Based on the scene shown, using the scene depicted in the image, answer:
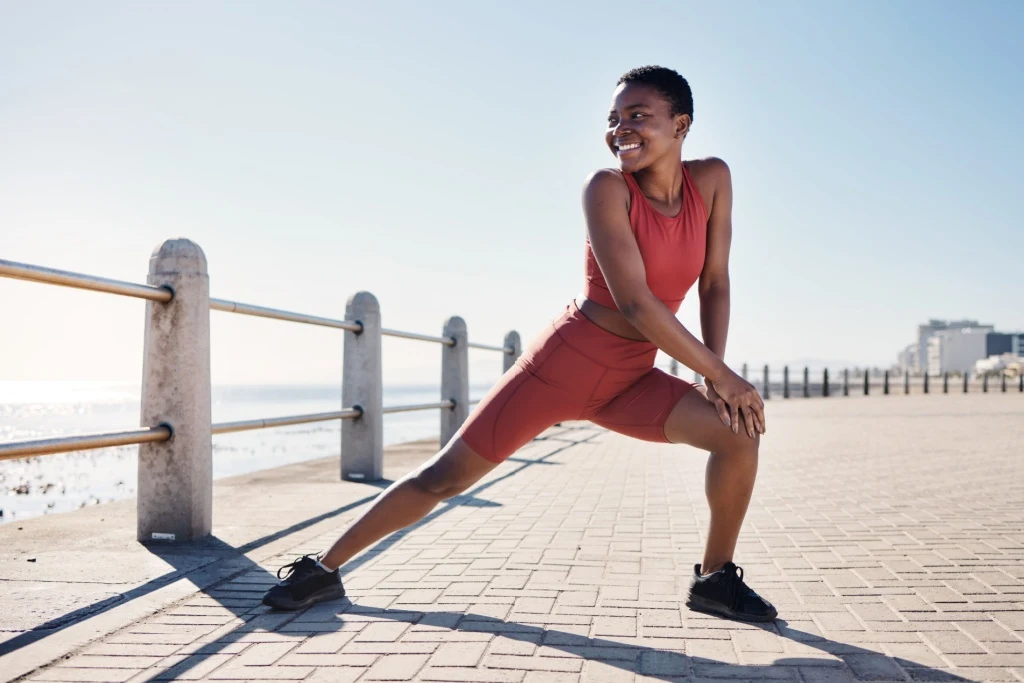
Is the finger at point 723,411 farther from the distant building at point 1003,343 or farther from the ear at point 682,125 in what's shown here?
the distant building at point 1003,343

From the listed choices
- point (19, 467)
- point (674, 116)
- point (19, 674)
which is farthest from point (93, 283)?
point (19, 467)

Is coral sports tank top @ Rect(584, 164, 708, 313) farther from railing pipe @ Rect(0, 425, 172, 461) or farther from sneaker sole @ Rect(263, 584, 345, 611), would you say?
railing pipe @ Rect(0, 425, 172, 461)

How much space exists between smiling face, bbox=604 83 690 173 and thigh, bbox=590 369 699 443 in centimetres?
72

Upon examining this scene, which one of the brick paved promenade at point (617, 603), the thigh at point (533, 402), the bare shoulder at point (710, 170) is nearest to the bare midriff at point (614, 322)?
the thigh at point (533, 402)

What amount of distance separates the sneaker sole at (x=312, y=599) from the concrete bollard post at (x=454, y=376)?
6103 millimetres

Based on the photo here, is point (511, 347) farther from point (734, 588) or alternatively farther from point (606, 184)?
point (606, 184)

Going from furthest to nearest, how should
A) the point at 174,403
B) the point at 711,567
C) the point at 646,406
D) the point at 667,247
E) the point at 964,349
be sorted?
the point at 964,349 → the point at 174,403 → the point at 711,567 → the point at 646,406 → the point at 667,247

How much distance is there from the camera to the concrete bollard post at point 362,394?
6.81 meters

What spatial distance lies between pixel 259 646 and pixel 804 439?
10.5m

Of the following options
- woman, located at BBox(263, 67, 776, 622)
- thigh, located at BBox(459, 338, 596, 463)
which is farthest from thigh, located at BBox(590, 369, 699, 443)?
thigh, located at BBox(459, 338, 596, 463)

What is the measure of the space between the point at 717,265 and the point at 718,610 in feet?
3.92

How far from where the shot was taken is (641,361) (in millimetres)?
2984

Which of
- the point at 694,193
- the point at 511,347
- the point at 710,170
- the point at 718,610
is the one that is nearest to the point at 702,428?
the point at 718,610

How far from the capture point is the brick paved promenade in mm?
2549
